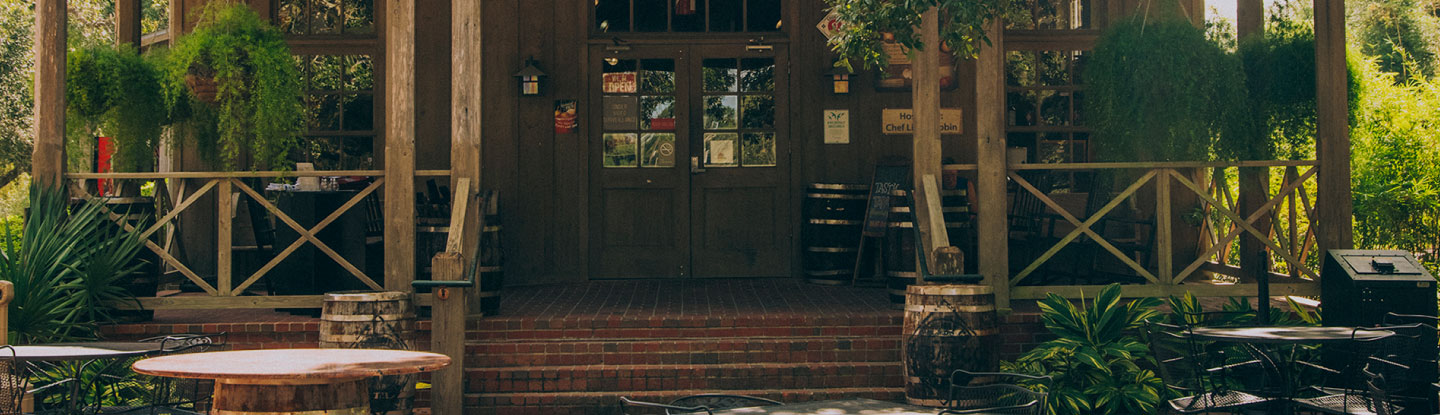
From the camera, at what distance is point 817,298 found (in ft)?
24.7

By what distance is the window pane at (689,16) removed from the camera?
8.81 m

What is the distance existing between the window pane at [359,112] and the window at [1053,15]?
4916 millimetres

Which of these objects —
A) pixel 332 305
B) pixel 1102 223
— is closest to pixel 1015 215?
pixel 1102 223

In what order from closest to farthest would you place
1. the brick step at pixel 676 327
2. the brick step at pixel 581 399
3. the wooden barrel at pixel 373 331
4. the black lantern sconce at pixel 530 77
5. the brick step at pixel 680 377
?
the wooden barrel at pixel 373 331, the brick step at pixel 581 399, the brick step at pixel 680 377, the brick step at pixel 676 327, the black lantern sconce at pixel 530 77

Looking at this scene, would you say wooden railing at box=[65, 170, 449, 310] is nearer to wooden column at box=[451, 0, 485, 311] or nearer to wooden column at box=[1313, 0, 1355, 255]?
wooden column at box=[451, 0, 485, 311]

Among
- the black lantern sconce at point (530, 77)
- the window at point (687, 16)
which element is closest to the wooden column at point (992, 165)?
the window at point (687, 16)

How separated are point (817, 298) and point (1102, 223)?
203cm

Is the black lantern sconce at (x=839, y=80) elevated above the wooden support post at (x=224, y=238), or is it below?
above

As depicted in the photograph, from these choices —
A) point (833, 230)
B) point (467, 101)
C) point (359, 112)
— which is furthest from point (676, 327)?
point (359, 112)

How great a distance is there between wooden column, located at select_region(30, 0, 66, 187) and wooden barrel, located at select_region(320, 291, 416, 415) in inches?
86.5

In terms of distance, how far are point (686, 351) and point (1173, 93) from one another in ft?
10.7

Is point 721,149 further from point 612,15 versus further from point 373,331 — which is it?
point 373,331

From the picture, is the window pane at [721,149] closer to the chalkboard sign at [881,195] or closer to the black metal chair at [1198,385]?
the chalkboard sign at [881,195]

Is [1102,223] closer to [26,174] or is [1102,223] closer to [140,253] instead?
[140,253]
